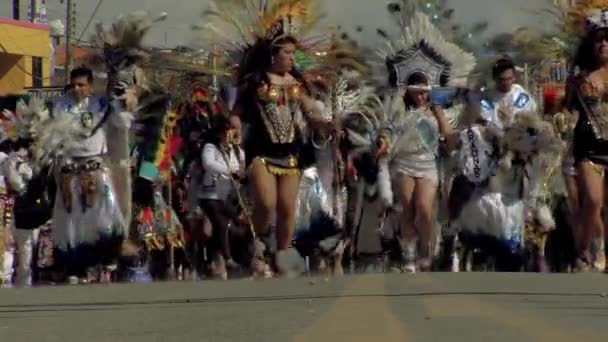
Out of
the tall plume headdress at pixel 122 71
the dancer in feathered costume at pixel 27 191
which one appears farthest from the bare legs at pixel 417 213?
the dancer in feathered costume at pixel 27 191

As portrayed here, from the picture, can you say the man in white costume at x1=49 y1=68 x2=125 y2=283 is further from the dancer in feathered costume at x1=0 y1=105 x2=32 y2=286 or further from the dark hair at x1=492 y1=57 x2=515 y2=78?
the dark hair at x1=492 y1=57 x2=515 y2=78

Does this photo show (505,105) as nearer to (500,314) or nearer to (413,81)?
(413,81)

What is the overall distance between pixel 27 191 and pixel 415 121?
3.59 m

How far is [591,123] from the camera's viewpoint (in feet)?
40.9

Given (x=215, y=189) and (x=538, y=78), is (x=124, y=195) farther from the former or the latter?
(x=538, y=78)

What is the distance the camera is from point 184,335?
862 cm

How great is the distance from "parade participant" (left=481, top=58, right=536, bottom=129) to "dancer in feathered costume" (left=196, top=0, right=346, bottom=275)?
150 centimetres

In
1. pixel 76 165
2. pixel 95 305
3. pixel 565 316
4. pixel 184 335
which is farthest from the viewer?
pixel 76 165

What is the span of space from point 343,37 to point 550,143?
210 centimetres

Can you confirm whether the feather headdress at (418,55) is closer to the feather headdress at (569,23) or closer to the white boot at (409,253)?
the feather headdress at (569,23)

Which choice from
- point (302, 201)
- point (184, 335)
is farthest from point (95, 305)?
point (302, 201)

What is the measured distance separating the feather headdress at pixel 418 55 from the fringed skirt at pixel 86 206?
267 centimetres

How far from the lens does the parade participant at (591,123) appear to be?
1246 centimetres

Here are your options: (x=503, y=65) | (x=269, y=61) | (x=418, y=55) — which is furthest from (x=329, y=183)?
(x=503, y=65)
